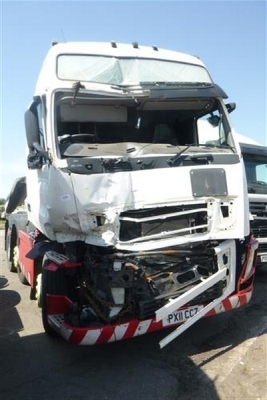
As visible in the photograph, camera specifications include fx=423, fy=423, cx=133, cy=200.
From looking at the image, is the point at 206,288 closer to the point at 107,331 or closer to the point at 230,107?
the point at 107,331

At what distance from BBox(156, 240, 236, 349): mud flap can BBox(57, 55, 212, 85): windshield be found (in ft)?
7.47

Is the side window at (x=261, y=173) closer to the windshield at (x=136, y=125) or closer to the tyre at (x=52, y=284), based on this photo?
the windshield at (x=136, y=125)

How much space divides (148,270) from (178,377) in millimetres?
1041

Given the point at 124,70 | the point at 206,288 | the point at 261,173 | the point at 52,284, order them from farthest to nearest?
1. the point at 261,173
2. the point at 124,70
3. the point at 52,284
4. the point at 206,288

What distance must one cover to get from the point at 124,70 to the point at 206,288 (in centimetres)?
286

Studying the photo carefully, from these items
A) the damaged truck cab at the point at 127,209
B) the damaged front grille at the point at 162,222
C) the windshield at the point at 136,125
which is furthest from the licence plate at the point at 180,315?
the windshield at the point at 136,125

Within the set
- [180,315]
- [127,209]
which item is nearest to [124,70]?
[127,209]

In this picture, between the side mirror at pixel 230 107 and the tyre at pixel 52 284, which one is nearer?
the tyre at pixel 52 284

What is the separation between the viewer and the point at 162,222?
4.39 m

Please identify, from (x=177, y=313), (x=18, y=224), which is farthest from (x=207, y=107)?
(x=18, y=224)

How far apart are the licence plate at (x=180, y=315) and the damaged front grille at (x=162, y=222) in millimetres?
791

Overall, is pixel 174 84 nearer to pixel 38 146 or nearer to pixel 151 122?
pixel 151 122

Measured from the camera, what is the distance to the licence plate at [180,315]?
4285 millimetres

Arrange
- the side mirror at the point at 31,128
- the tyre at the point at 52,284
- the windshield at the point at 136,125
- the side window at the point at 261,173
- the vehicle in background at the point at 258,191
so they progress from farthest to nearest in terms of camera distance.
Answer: the side window at the point at 261,173 < the vehicle in background at the point at 258,191 < the side mirror at the point at 31,128 < the windshield at the point at 136,125 < the tyre at the point at 52,284
